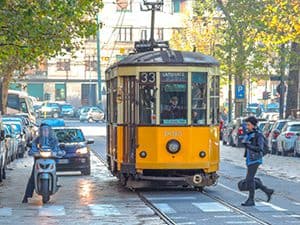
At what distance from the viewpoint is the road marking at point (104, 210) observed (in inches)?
670

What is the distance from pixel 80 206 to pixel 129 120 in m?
3.20

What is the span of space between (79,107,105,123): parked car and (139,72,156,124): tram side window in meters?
63.9

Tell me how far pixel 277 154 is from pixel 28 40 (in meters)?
18.8

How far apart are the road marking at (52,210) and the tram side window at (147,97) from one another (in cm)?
329

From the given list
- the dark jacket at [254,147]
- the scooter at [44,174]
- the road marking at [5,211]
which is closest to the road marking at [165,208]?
the dark jacket at [254,147]

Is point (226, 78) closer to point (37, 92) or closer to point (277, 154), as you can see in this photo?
point (277, 154)

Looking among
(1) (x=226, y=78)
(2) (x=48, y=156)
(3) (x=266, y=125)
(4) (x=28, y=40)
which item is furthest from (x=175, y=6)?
(2) (x=48, y=156)

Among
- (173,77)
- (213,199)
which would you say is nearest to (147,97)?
(173,77)

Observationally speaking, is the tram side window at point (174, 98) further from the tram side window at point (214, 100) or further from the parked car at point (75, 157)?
the parked car at point (75, 157)

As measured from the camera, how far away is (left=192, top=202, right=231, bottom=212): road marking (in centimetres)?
1722

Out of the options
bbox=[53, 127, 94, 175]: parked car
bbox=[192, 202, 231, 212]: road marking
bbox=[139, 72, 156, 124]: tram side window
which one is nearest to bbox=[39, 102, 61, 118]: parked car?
bbox=[53, 127, 94, 175]: parked car

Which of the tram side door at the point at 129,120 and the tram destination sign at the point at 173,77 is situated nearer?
the tram destination sign at the point at 173,77

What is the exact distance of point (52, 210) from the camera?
17766mm

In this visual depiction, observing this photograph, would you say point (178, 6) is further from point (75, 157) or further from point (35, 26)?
point (35, 26)
